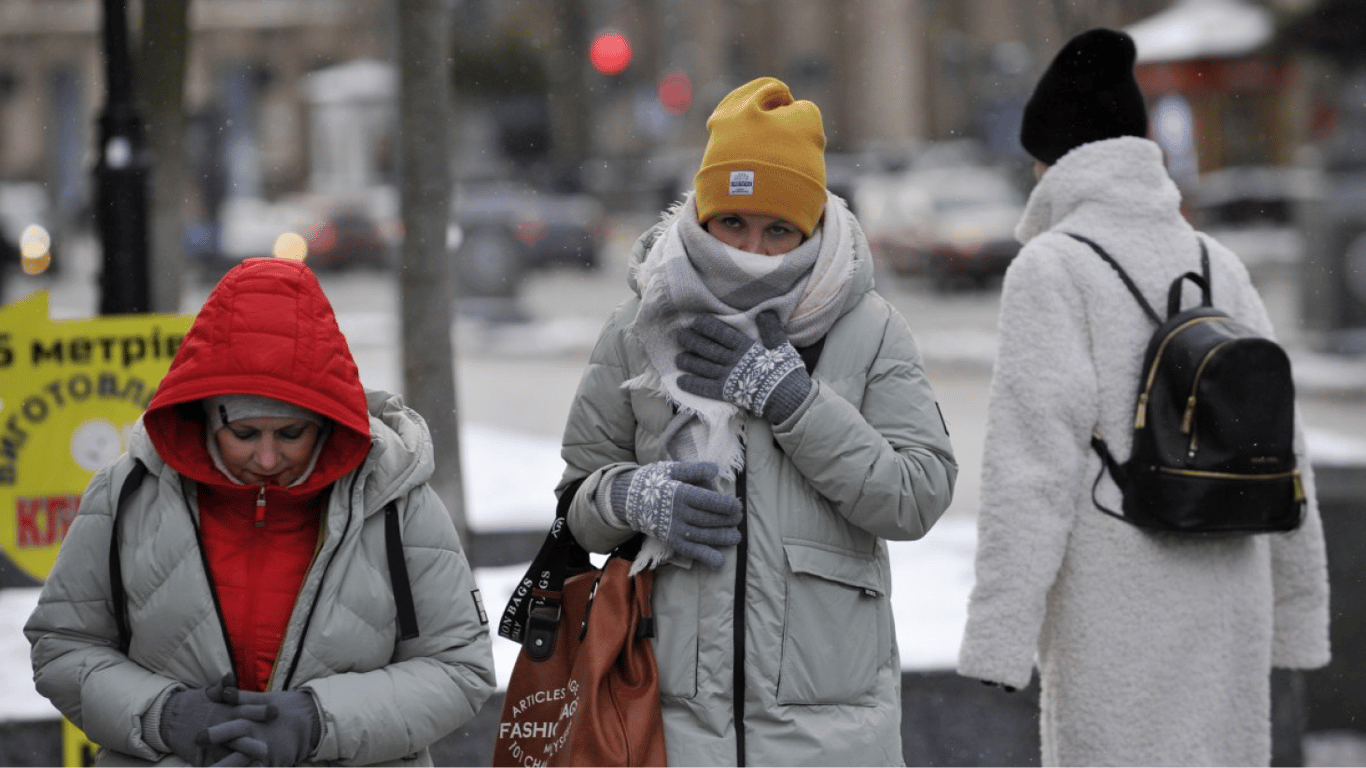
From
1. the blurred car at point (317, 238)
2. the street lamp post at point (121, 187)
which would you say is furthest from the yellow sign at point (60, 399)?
the blurred car at point (317, 238)

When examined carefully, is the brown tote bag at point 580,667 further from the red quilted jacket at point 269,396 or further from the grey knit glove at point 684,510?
the red quilted jacket at point 269,396

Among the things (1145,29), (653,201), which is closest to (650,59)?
(653,201)

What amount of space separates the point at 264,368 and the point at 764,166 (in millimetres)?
956

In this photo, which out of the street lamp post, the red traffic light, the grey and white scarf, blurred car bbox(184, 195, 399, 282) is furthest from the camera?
blurred car bbox(184, 195, 399, 282)

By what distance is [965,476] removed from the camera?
33.7 ft

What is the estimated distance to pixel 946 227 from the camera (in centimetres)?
2553

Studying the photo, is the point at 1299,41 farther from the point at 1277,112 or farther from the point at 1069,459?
the point at 1069,459

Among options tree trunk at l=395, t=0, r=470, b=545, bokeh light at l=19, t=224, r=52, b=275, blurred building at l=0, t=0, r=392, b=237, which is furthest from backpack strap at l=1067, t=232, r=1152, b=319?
blurred building at l=0, t=0, r=392, b=237

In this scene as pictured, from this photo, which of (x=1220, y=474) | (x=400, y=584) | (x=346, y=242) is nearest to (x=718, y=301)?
(x=400, y=584)

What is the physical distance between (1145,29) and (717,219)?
30.7 m

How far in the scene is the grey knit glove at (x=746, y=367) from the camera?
2.86m

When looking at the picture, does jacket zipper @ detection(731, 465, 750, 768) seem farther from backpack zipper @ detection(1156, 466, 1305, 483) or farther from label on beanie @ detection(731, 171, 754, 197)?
backpack zipper @ detection(1156, 466, 1305, 483)

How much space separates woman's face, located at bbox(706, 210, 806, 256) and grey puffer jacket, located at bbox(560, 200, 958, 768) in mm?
152

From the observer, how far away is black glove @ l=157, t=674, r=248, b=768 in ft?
8.63
